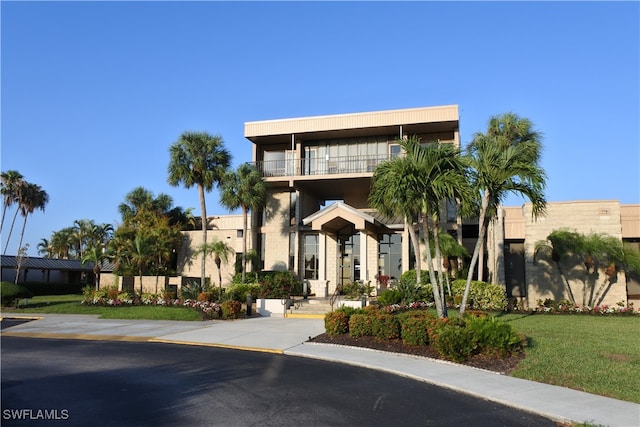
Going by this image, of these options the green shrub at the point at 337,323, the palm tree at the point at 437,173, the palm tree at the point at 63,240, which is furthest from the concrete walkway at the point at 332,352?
the palm tree at the point at 63,240

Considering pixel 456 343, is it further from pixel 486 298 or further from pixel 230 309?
pixel 230 309

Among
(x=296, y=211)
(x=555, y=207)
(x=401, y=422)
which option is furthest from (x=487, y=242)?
(x=401, y=422)

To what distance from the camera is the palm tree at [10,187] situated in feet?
152

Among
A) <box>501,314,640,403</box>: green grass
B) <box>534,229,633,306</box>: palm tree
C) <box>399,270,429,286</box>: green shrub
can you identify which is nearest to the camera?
<box>501,314,640,403</box>: green grass

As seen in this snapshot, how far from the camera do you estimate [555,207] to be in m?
23.4

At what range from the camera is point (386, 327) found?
13578 mm

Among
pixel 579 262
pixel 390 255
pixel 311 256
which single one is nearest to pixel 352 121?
pixel 390 255

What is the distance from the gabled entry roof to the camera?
25562 millimetres

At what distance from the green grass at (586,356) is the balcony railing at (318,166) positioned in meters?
15.9

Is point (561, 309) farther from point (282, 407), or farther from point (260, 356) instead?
point (282, 407)

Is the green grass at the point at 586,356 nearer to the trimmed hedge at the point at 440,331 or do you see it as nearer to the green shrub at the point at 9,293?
the trimmed hedge at the point at 440,331

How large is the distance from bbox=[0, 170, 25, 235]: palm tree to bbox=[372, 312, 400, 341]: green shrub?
154 ft

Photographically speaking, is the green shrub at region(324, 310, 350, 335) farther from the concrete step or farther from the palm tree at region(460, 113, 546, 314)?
the concrete step

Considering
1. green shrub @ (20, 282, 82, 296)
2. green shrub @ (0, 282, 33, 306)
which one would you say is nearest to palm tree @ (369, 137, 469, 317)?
green shrub @ (0, 282, 33, 306)
